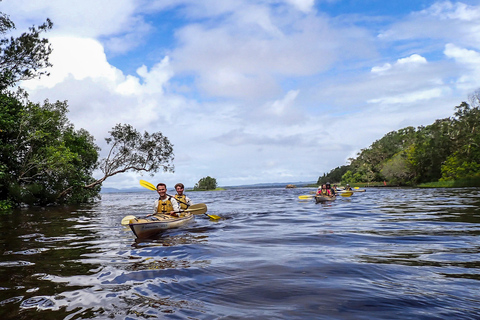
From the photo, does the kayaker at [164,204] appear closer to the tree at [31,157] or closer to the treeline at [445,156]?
the tree at [31,157]

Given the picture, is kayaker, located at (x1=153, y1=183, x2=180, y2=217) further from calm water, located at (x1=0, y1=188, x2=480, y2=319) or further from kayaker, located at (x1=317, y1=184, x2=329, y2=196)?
kayaker, located at (x1=317, y1=184, x2=329, y2=196)

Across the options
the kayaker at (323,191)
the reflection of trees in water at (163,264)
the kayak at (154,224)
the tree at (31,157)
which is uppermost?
the tree at (31,157)

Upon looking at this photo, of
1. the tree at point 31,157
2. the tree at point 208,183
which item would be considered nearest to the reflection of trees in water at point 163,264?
the tree at point 31,157

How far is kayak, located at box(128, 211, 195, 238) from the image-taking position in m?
9.63

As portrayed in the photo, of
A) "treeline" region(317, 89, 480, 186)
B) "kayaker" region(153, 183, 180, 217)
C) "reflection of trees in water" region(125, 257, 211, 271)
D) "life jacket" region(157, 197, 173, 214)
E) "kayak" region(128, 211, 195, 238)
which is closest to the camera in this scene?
"reflection of trees in water" region(125, 257, 211, 271)

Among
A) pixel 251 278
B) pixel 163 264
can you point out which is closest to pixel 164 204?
pixel 163 264

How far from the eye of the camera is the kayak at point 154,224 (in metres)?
9.63

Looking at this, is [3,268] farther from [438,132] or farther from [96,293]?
[438,132]

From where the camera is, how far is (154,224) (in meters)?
10.2

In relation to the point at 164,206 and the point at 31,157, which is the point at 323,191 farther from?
the point at 31,157

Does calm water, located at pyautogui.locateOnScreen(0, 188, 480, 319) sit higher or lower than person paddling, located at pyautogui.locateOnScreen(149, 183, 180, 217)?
lower

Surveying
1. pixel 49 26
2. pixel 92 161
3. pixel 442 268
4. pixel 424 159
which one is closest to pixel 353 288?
pixel 442 268

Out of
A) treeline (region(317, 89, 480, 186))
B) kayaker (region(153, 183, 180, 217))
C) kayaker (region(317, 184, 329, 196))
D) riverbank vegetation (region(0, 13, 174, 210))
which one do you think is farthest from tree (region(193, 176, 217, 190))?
kayaker (region(153, 183, 180, 217))

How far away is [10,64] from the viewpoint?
2159 cm
